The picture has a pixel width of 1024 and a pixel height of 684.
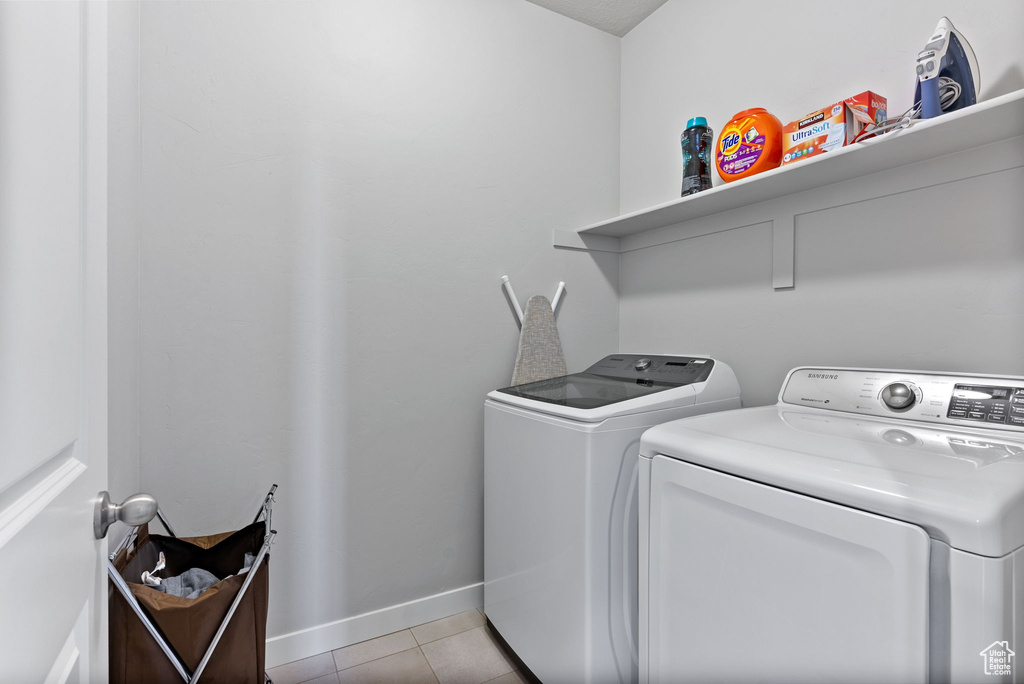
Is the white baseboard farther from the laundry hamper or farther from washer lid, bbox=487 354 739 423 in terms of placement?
washer lid, bbox=487 354 739 423

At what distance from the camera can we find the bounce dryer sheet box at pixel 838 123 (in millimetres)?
1300

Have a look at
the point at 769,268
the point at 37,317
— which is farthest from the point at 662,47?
the point at 37,317

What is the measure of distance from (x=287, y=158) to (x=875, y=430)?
1832 millimetres

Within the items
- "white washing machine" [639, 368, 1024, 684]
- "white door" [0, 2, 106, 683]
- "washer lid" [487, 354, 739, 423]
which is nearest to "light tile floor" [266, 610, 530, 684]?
"white washing machine" [639, 368, 1024, 684]

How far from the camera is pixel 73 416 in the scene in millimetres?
517

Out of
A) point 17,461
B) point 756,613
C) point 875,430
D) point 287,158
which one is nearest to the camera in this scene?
point 17,461

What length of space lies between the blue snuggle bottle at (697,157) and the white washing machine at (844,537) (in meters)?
0.81

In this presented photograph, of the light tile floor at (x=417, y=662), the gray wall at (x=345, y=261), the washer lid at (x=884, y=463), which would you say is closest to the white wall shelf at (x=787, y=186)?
the gray wall at (x=345, y=261)

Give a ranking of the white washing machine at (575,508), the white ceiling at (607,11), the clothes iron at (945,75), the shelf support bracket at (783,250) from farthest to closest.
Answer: the white ceiling at (607,11) → the shelf support bracket at (783,250) → the white washing machine at (575,508) → the clothes iron at (945,75)

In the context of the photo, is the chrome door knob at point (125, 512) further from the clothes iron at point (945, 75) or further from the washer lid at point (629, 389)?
the clothes iron at point (945, 75)

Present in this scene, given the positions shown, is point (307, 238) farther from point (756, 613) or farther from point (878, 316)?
point (878, 316)

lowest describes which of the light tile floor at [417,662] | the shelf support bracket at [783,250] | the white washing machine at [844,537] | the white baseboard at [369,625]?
the light tile floor at [417,662]

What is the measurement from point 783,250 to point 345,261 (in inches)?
58.5

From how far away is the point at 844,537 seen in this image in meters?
0.78
